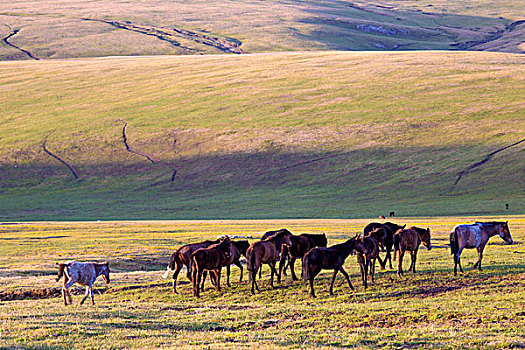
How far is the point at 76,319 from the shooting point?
54.9ft

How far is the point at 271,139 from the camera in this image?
105625 mm

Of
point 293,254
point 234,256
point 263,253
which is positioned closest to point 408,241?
point 293,254

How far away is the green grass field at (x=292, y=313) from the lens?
14.0 meters

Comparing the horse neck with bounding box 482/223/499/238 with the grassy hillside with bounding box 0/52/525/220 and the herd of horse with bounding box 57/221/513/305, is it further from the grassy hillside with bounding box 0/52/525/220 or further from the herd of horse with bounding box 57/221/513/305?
the grassy hillside with bounding box 0/52/525/220

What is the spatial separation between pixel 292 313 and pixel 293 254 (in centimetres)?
620

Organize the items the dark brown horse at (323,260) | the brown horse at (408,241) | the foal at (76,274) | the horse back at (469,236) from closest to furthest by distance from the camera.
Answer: the dark brown horse at (323,260) < the foal at (76,274) < the horse back at (469,236) < the brown horse at (408,241)

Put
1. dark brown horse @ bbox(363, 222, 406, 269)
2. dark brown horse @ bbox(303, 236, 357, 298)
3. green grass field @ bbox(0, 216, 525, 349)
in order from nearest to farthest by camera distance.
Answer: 1. green grass field @ bbox(0, 216, 525, 349)
2. dark brown horse @ bbox(303, 236, 357, 298)
3. dark brown horse @ bbox(363, 222, 406, 269)

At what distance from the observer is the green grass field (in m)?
14.0

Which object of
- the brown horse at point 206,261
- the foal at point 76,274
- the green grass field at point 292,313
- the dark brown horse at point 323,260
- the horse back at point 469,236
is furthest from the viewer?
the horse back at point 469,236

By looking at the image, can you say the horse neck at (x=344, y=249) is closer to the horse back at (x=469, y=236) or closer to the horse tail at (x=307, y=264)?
the horse tail at (x=307, y=264)

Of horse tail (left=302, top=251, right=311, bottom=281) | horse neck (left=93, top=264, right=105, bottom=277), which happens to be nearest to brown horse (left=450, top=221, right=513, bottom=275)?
horse tail (left=302, top=251, right=311, bottom=281)

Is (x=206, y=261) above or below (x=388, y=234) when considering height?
below

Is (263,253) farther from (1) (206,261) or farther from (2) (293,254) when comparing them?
(1) (206,261)

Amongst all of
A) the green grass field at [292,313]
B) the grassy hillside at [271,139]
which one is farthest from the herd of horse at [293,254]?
the grassy hillside at [271,139]
